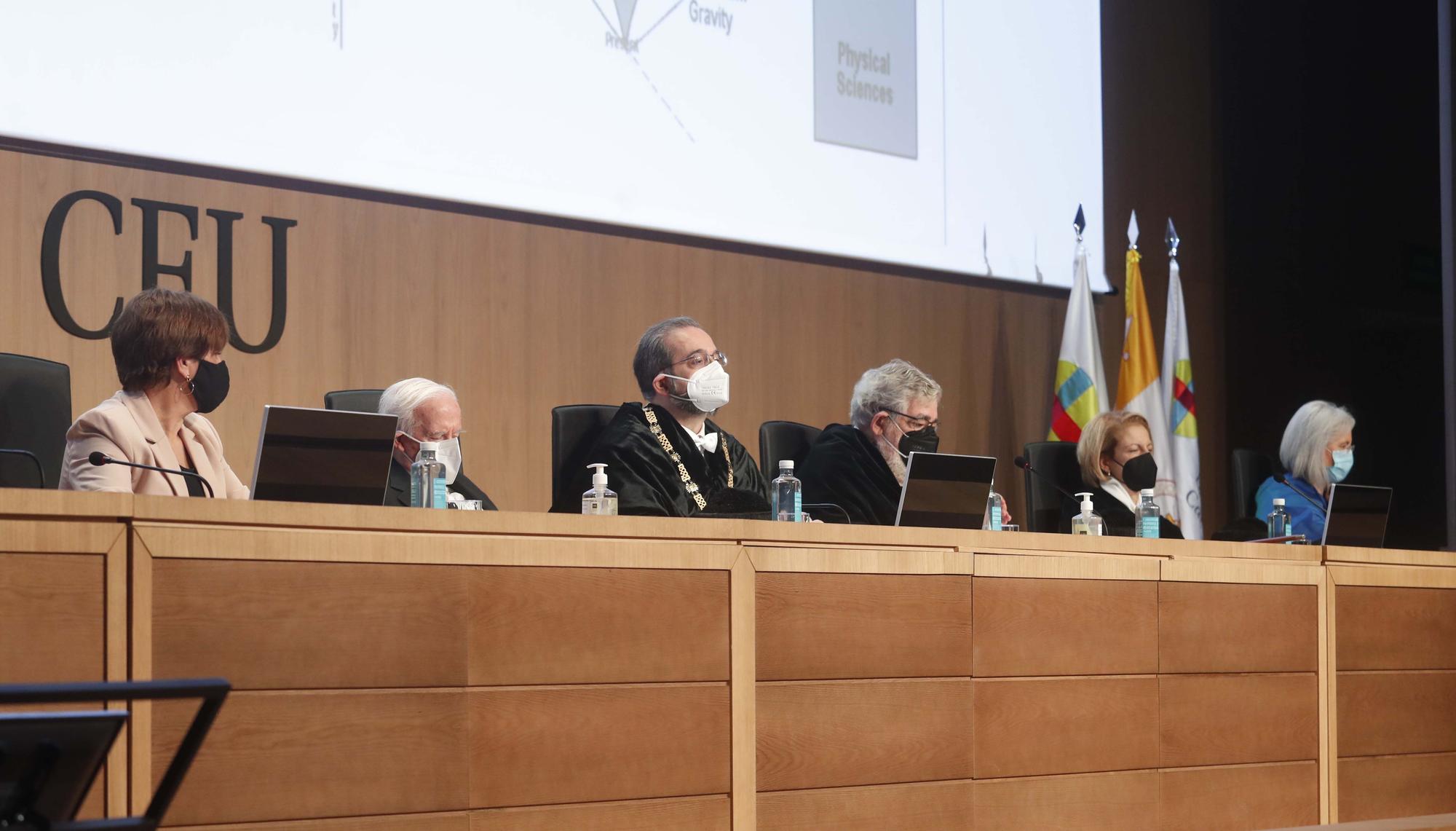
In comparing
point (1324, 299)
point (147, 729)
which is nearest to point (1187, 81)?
point (1324, 299)

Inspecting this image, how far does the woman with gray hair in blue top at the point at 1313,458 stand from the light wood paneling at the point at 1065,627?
188cm

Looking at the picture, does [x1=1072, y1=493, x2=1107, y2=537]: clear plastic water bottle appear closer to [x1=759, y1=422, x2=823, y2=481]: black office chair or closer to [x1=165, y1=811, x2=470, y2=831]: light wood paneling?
[x1=759, y1=422, x2=823, y2=481]: black office chair

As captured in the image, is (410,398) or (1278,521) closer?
(410,398)

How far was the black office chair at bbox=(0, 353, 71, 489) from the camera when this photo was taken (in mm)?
3098

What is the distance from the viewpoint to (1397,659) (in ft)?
12.3

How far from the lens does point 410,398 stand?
3516mm

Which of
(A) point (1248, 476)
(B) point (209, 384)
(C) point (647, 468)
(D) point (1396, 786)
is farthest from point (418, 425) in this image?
(A) point (1248, 476)

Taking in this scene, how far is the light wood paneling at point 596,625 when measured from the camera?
96.1 inches

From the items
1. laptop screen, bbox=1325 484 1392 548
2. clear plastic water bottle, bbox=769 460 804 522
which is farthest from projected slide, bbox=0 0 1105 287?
laptop screen, bbox=1325 484 1392 548

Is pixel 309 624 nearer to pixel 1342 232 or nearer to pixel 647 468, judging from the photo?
pixel 647 468

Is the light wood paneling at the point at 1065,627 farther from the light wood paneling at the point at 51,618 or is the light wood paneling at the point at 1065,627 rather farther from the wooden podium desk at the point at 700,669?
the light wood paneling at the point at 51,618

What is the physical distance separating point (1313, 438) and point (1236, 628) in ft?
6.06

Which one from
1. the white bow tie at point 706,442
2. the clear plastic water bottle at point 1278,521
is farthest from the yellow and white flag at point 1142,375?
the white bow tie at point 706,442

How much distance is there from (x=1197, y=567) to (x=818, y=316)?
2.31 meters
